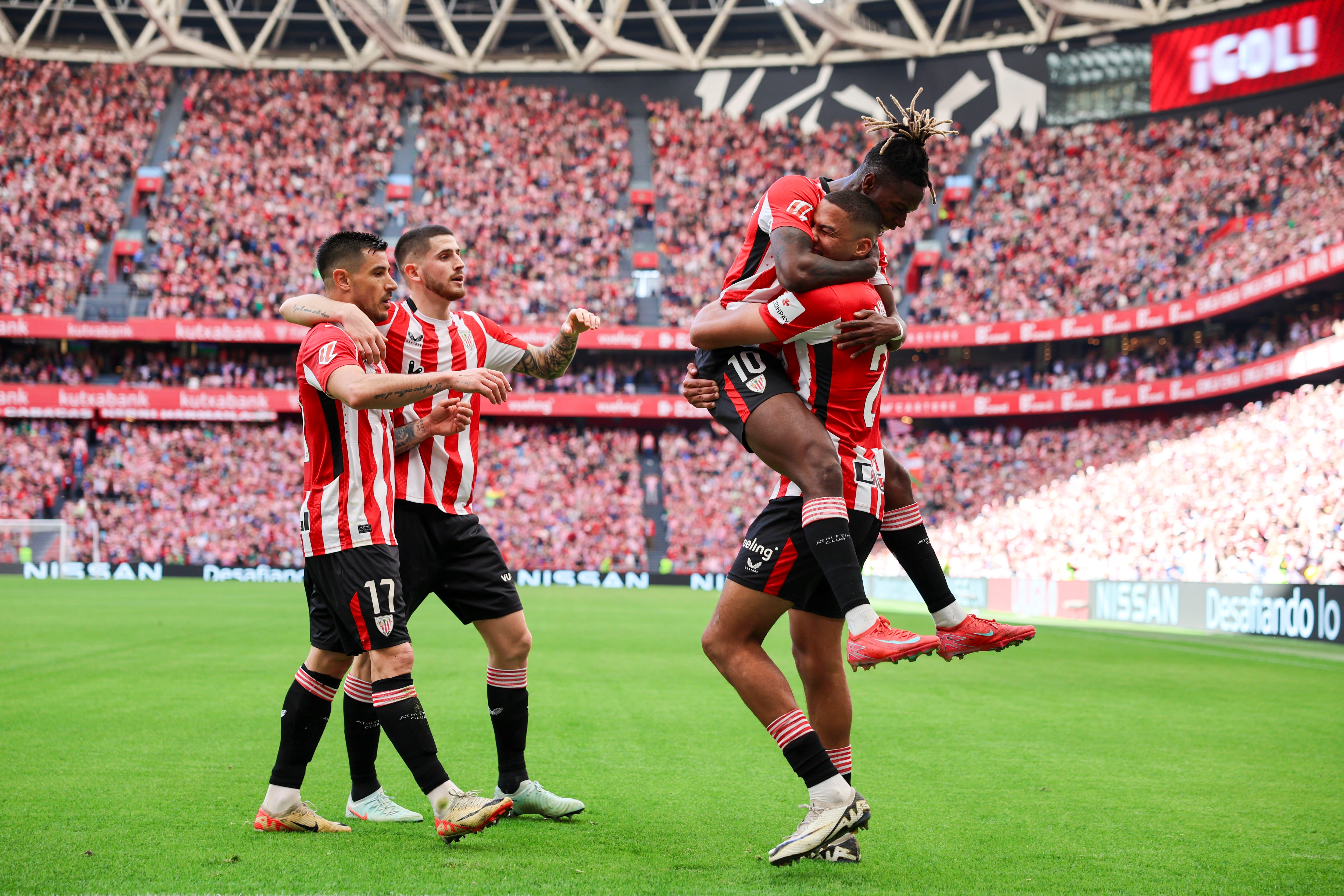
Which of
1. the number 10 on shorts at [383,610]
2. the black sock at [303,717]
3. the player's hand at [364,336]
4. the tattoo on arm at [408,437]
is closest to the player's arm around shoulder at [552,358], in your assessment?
the tattoo on arm at [408,437]

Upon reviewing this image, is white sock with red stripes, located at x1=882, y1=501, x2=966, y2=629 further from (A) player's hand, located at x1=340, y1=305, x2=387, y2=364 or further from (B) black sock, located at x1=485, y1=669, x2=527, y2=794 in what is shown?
(A) player's hand, located at x1=340, y1=305, x2=387, y2=364

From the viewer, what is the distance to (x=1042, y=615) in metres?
24.3

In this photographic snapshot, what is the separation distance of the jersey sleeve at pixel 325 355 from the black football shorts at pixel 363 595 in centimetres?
72

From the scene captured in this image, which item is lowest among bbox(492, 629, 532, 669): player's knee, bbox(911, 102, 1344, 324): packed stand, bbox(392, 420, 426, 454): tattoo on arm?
bbox(492, 629, 532, 669): player's knee

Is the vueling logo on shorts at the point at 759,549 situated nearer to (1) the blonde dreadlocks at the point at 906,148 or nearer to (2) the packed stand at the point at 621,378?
(1) the blonde dreadlocks at the point at 906,148

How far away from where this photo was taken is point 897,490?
4.88 meters

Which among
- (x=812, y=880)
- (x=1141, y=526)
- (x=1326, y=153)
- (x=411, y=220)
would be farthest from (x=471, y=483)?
(x=411, y=220)

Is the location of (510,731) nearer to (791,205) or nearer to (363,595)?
(363,595)

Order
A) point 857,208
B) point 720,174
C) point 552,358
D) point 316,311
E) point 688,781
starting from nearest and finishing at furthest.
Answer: point 857,208 → point 316,311 → point 552,358 → point 688,781 → point 720,174

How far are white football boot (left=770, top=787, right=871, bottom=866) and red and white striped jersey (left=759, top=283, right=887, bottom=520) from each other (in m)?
1.17

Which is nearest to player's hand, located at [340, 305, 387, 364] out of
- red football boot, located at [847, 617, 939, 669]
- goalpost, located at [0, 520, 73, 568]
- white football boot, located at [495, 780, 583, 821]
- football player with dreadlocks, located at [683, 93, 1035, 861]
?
football player with dreadlocks, located at [683, 93, 1035, 861]

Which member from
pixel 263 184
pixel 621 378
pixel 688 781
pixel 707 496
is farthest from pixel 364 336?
pixel 263 184

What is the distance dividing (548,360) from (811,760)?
256cm

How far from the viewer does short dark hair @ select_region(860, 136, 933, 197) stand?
14.8 ft
